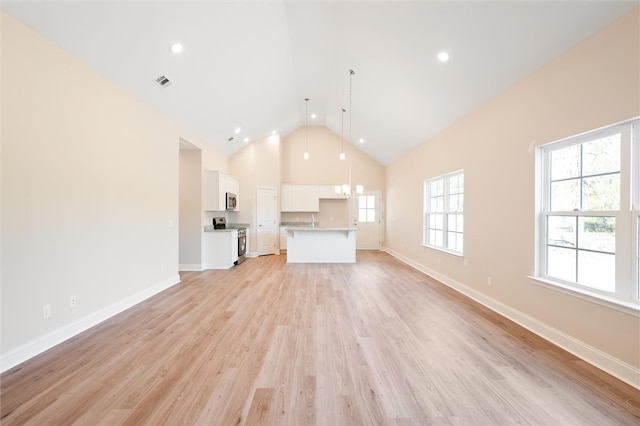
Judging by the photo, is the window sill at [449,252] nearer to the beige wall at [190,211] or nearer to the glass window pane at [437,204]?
the glass window pane at [437,204]

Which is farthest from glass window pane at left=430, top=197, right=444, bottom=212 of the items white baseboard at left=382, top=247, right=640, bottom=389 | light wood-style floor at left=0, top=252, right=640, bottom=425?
light wood-style floor at left=0, top=252, right=640, bottom=425

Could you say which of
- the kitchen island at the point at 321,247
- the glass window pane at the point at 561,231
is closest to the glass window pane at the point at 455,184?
the glass window pane at the point at 561,231

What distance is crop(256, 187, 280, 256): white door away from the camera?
7.86 meters

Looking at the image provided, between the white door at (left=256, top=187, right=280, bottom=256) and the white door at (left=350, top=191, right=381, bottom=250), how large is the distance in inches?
108

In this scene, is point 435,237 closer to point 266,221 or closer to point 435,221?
point 435,221

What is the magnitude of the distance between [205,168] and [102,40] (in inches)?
134

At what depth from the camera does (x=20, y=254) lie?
7.19ft

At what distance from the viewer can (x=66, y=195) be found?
261 cm

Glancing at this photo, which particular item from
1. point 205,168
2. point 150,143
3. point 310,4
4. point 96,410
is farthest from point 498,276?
point 205,168

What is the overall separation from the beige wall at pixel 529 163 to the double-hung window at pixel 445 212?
0.84 feet

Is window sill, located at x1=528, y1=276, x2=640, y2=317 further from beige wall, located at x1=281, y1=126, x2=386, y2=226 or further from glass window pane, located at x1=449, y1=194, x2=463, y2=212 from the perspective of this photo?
→ beige wall, located at x1=281, y1=126, x2=386, y2=226

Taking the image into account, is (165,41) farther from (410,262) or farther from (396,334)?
(410,262)

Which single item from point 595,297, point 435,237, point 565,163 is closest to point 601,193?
point 565,163

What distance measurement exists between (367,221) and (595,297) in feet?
22.8
